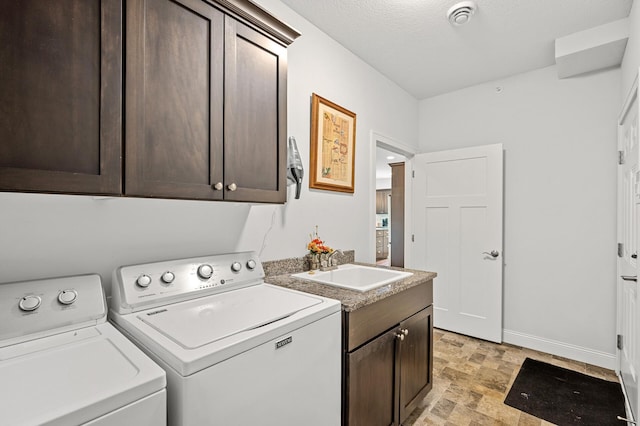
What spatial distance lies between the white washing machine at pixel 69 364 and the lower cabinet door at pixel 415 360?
4.43 ft

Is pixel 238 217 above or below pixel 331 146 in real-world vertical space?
below

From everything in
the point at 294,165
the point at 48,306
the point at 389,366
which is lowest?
the point at 389,366

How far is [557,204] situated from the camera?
280 cm

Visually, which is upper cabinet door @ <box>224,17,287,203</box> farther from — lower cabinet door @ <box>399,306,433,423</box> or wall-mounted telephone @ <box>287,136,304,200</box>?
lower cabinet door @ <box>399,306,433,423</box>

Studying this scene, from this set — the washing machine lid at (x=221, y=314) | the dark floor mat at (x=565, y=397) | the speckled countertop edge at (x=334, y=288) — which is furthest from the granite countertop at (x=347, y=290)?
the dark floor mat at (x=565, y=397)

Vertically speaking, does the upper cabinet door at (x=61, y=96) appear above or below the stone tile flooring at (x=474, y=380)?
above

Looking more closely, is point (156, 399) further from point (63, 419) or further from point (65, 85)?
point (65, 85)

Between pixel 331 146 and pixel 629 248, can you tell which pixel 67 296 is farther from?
pixel 629 248

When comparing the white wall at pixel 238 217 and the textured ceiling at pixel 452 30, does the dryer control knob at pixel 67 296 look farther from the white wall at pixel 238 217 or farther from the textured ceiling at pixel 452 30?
the textured ceiling at pixel 452 30

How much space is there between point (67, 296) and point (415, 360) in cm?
178

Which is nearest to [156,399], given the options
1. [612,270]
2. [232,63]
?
[232,63]

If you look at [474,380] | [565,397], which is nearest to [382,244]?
[474,380]

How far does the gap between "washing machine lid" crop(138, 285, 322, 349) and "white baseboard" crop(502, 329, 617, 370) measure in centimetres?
265

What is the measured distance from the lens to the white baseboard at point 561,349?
2.58 meters
